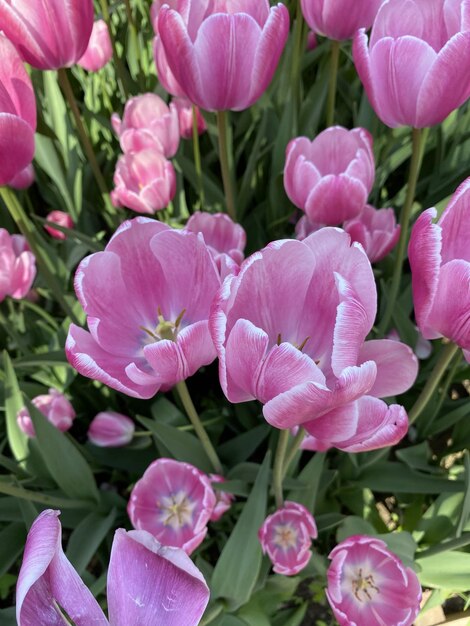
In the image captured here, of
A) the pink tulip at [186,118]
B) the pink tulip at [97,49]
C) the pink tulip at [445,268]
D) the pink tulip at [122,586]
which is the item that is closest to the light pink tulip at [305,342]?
the pink tulip at [445,268]

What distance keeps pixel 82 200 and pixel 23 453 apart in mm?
625

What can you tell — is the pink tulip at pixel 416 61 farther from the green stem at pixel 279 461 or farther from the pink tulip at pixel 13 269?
the pink tulip at pixel 13 269

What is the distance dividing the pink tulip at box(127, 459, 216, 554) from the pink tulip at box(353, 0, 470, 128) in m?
0.58

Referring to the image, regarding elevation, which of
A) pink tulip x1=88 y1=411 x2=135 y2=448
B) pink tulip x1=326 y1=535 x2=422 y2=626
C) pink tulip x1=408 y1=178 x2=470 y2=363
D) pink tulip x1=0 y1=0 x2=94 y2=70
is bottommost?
pink tulip x1=326 y1=535 x2=422 y2=626

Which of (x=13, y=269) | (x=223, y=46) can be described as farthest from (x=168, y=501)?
(x=223, y=46)

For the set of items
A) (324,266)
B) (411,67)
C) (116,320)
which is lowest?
(116,320)

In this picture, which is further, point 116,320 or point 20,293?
point 20,293

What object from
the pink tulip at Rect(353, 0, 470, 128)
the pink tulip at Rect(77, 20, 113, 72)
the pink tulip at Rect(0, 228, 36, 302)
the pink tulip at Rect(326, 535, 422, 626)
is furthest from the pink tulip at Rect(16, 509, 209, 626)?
the pink tulip at Rect(77, 20, 113, 72)

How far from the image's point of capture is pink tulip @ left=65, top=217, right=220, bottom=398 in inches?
21.2

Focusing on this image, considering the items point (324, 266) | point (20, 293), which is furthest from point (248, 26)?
point (20, 293)

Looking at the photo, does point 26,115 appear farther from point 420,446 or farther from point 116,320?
point 420,446

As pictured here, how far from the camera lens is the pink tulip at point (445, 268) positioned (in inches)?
19.3

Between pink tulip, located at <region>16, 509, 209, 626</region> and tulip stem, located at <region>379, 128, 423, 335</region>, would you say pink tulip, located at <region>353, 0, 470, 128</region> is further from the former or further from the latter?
pink tulip, located at <region>16, 509, 209, 626</region>

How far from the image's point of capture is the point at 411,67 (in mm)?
668
